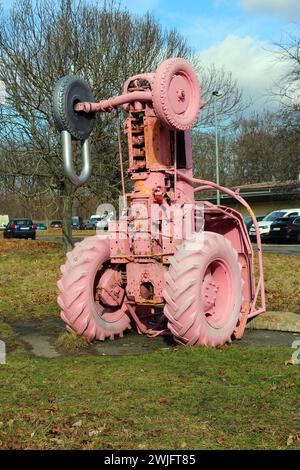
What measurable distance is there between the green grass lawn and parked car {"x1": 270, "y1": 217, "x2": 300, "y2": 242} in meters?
23.2

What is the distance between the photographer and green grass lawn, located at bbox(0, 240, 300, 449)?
13.3ft

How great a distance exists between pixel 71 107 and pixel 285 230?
23.8 meters

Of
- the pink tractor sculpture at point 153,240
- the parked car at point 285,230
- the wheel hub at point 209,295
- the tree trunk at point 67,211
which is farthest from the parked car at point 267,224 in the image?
the wheel hub at point 209,295

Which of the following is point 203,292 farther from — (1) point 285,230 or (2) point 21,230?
(2) point 21,230

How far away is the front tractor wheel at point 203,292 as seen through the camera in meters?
6.45

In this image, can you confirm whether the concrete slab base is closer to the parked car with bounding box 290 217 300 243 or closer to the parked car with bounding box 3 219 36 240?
the parked car with bounding box 290 217 300 243

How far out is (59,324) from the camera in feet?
30.5

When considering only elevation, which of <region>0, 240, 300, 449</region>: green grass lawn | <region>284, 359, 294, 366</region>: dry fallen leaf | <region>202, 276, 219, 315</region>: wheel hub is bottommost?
<region>0, 240, 300, 449</region>: green grass lawn

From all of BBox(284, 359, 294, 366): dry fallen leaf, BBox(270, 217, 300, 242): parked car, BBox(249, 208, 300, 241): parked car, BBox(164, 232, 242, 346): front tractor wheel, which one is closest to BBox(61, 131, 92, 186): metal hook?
BBox(164, 232, 242, 346): front tractor wheel

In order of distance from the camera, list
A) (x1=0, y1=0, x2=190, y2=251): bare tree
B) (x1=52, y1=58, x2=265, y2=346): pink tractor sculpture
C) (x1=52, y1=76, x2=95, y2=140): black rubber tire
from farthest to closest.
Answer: (x1=0, y1=0, x2=190, y2=251): bare tree, (x1=52, y1=76, x2=95, y2=140): black rubber tire, (x1=52, y1=58, x2=265, y2=346): pink tractor sculpture

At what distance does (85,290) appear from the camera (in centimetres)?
727

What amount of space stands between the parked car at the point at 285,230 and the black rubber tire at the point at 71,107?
2342 centimetres
